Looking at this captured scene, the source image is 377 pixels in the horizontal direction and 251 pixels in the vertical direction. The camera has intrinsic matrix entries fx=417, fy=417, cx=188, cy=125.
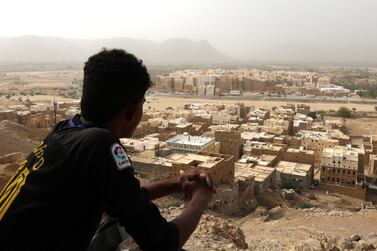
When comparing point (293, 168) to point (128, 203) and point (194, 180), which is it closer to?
point (194, 180)

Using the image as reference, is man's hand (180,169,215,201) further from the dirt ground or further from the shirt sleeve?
the dirt ground

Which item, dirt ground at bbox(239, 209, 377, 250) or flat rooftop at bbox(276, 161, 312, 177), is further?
flat rooftop at bbox(276, 161, 312, 177)

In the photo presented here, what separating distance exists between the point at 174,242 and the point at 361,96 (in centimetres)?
5166

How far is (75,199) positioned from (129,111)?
1.10ft

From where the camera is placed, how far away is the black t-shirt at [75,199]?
110 centimetres

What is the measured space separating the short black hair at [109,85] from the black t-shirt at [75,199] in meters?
0.12

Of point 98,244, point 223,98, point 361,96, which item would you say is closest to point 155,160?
point 98,244

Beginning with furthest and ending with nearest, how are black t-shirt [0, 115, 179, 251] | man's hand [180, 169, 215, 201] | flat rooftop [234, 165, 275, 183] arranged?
1. flat rooftop [234, 165, 275, 183]
2. man's hand [180, 169, 215, 201]
3. black t-shirt [0, 115, 179, 251]

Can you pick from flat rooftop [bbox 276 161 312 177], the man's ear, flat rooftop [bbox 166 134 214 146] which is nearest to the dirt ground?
flat rooftop [bbox 276 161 312 177]

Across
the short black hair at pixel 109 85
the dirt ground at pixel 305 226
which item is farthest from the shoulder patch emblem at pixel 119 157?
the dirt ground at pixel 305 226

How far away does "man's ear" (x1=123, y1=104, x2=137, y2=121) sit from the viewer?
1.30 metres

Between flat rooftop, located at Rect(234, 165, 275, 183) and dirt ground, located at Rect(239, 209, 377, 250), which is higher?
dirt ground, located at Rect(239, 209, 377, 250)

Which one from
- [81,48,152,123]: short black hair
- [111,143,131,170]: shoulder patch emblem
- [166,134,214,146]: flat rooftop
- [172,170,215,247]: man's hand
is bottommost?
[166,134,214,146]: flat rooftop

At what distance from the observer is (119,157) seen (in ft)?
3.66
